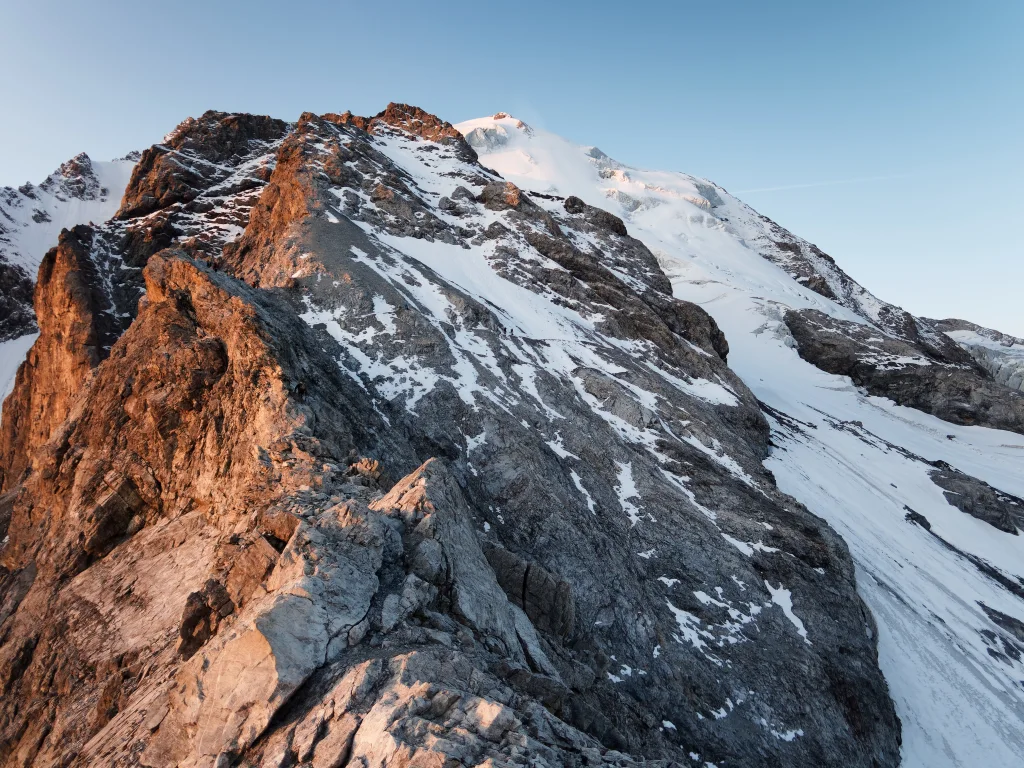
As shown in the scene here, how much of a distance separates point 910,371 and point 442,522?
86.0 m

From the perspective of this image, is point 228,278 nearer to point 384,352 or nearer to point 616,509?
point 384,352

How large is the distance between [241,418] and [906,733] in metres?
32.3

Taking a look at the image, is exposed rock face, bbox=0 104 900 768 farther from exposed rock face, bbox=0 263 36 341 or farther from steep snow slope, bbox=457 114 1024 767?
exposed rock face, bbox=0 263 36 341

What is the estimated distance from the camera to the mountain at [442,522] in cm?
978

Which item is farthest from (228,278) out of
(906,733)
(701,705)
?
(906,733)

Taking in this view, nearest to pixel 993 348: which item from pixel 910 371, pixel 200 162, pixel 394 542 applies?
pixel 910 371

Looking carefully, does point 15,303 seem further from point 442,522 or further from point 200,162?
point 442,522

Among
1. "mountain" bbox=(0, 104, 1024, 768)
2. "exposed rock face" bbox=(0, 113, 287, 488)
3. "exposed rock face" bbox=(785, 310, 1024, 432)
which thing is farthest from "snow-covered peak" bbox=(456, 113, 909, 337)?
"exposed rock face" bbox=(0, 113, 287, 488)

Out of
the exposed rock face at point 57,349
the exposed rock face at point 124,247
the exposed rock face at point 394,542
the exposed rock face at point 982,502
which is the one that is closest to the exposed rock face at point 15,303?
the exposed rock face at point 124,247

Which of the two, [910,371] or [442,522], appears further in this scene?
[910,371]

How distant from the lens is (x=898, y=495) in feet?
163

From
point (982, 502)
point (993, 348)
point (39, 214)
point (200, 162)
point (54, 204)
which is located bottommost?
point (39, 214)

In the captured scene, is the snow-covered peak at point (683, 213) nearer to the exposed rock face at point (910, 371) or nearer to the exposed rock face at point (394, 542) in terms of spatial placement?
the exposed rock face at point (910, 371)

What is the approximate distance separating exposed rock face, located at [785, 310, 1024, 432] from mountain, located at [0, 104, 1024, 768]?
20.4 feet
